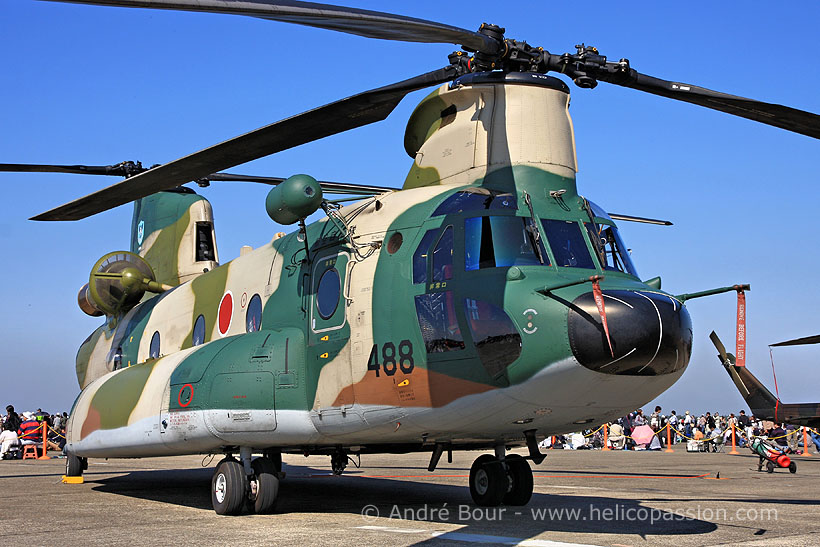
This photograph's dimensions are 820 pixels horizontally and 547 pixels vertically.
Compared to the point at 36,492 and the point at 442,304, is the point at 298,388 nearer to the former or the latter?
the point at 442,304

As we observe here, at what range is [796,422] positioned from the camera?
27.3 metres

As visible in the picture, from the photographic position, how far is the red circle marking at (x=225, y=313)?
41.5 feet

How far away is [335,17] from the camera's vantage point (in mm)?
6723

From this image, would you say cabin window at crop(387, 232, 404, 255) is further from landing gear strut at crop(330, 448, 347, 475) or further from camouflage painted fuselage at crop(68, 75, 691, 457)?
landing gear strut at crop(330, 448, 347, 475)

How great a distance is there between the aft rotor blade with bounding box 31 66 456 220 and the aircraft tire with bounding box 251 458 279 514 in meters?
3.72

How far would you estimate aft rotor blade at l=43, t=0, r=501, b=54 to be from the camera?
5.79m

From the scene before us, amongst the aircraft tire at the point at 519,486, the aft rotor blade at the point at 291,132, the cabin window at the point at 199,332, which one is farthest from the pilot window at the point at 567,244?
the cabin window at the point at 199,332

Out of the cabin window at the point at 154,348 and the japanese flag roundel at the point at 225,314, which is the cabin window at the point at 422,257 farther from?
the cabin window at the point at 154,348

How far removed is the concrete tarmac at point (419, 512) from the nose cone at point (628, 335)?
1.70 m

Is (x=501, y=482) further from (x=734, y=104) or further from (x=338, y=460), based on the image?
(x=734, y=104)

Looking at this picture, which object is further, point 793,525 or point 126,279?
point 126,279

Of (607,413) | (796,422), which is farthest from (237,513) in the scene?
(796,422)

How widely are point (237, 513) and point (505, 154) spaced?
5.47 metres

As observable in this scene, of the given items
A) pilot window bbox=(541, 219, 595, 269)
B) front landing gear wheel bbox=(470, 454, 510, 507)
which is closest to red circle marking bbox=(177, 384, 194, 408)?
front landing gear wheel bbox=(470, 454, 510, 507)
